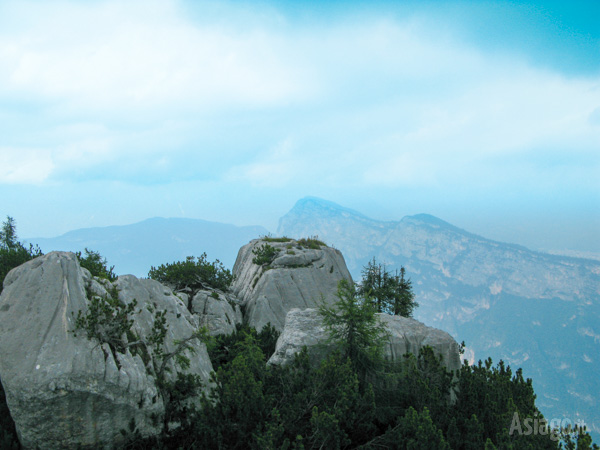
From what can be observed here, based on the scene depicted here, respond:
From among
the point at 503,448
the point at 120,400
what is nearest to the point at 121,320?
the point at 120,400

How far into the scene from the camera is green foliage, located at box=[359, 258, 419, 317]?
1577 inches

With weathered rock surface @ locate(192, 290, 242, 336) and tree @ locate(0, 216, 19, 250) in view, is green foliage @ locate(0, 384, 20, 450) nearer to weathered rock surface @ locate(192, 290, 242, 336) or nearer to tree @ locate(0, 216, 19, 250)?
weathered rock surface @ locate(192, 290, 242, 336)

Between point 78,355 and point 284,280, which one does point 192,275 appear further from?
point 78,355

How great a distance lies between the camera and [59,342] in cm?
1206

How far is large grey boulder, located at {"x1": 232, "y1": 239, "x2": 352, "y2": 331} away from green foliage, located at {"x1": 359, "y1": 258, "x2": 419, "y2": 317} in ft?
17.2

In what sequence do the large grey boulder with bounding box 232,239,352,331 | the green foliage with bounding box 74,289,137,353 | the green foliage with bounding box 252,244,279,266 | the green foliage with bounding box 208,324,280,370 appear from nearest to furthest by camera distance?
1. the green foliage with bounding box 74,289,137,353
2. the green foliage with bounding box 208,324,280,370
3. the large grey boulder with bounding box 232,239,352,331
4. the green foliage with bounding box 252,244,279,266

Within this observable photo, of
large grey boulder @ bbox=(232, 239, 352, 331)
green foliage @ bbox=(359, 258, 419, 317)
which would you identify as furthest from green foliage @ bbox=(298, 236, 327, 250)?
green foliage @ bbox=(359, 258, 419, 317)

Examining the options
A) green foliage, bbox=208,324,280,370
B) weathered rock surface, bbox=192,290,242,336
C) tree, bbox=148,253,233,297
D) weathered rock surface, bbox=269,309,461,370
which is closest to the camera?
weathered rock surface, bbox=269,309,461,370

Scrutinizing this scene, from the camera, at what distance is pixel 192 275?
99.1 ft

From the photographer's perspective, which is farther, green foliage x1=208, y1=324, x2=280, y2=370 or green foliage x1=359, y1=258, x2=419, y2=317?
green foliage x1=359, y1=258, x2=419, y2=317

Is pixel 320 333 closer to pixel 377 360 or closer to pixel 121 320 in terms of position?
pixel 377 360

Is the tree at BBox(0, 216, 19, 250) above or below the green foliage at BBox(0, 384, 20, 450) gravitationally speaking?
above

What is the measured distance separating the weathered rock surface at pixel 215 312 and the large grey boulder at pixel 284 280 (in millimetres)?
1764

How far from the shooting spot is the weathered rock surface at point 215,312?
991 inches
